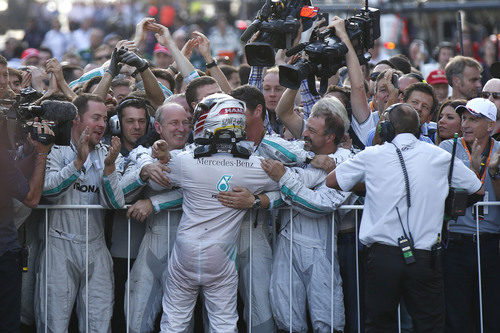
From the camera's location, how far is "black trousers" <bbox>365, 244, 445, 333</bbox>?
5.46 m

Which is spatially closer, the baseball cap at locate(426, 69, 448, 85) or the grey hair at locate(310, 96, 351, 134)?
the grey hair at locate(310, 96, 351, 134)

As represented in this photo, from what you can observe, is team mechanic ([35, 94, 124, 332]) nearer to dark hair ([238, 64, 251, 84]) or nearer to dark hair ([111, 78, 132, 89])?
dark hair ([111, 78, 132, 89])

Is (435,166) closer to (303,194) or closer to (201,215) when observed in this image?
(303,194)

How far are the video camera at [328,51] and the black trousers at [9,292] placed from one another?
2.41 meters

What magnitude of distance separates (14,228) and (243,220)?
5.43ft

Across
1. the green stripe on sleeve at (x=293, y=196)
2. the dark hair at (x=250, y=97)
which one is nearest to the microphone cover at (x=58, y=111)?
the dark hair at (x=250, y=97)

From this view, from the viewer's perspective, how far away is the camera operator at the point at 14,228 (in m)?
5.51

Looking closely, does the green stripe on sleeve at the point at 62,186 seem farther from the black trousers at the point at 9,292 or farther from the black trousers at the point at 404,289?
the black trousers at the point at 404,289

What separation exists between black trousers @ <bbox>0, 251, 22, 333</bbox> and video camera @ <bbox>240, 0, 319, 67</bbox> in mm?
2447

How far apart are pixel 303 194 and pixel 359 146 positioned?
1481 millimetres

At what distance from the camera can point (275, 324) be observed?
614cm

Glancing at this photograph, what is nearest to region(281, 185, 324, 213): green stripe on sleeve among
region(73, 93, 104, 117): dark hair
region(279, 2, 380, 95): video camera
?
region(279, 2, 380, 95): video camera

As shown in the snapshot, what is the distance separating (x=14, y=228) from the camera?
5742 mm

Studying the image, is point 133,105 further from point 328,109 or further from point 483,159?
point 483,159
